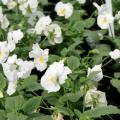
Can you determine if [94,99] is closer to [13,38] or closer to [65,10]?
[13,38]

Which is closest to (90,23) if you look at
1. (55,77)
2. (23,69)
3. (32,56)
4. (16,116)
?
(32,56)

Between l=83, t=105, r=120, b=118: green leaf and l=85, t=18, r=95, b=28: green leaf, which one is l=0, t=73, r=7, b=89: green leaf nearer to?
l=83, t=105, r=120, b=118: green leaf

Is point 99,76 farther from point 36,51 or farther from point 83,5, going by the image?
point 83,5

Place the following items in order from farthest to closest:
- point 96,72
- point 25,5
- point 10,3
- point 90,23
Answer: point 10,3 < point 25,5 < point 90,23 < point 96,72

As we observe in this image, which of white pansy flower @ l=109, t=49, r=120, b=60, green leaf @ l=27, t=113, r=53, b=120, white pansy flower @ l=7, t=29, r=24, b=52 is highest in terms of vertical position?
white pansy flower @ l=7, t=29, r=24, b=52

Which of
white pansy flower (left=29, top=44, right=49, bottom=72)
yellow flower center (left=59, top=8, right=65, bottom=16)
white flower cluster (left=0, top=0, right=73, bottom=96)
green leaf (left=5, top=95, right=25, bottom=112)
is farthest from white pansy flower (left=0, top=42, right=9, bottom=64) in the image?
yellow flower center (left=59, top=8, right=65, bottom=16)

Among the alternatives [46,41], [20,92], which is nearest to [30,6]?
[46,41]
